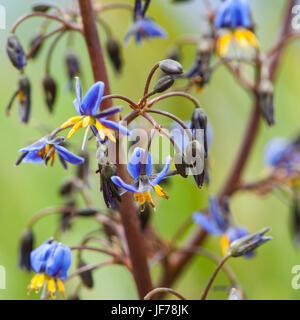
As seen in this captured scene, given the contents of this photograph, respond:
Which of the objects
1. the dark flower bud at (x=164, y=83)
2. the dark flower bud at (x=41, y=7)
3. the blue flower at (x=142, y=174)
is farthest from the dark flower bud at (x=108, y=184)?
the dark flower bud at (x=41, y=7)

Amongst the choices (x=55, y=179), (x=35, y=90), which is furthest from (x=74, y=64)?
(x=35, y=90)

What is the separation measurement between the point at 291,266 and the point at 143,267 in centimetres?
83

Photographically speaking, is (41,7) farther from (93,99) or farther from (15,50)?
(93,99)

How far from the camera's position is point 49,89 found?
1146 millimetres

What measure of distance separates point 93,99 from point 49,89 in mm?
343

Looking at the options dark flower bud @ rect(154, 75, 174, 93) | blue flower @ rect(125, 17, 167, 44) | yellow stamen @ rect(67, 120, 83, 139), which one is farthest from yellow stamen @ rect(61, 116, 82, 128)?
blue flower @ rect(125, 17, 167, 44)

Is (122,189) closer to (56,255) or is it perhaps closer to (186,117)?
(56,255)

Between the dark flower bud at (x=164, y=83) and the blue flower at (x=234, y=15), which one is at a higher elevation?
the blue flower at (x=234, y=15)

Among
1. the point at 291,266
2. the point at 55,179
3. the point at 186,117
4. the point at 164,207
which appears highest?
the point at 186,117

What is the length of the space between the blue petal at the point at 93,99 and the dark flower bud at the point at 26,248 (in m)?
0.46

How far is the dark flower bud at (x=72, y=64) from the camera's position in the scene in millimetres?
1250

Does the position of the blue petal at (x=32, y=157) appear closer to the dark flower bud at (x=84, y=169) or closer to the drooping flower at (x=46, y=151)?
the drooping flower at (x=46, y=151)

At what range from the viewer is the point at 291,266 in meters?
1.73

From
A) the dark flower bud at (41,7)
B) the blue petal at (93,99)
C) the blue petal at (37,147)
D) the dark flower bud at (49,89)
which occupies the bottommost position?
the blue petal at (37,147)
